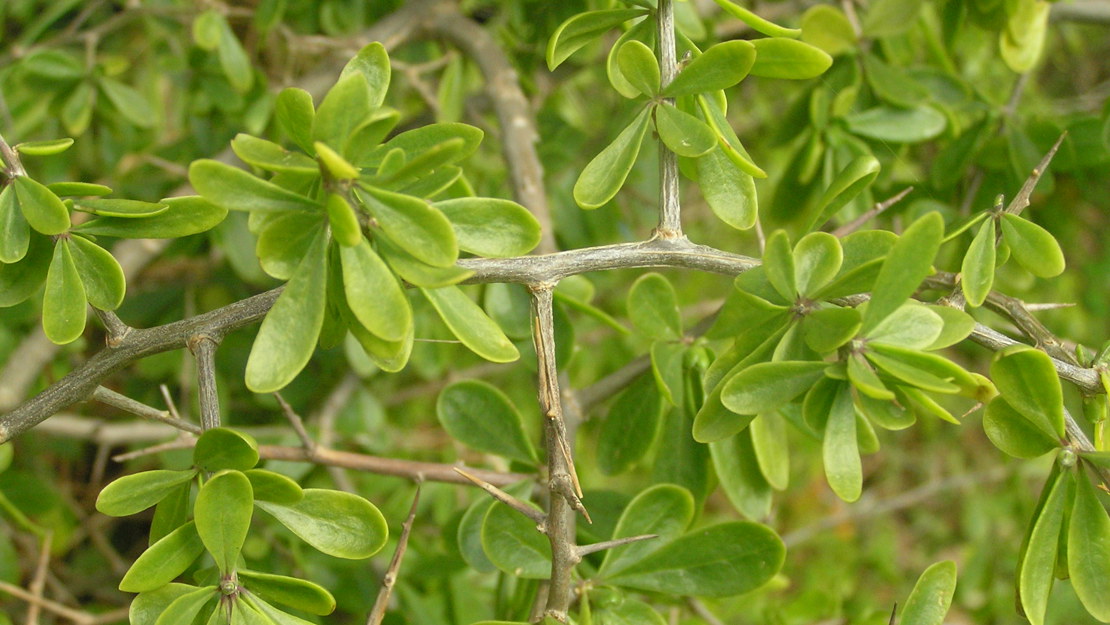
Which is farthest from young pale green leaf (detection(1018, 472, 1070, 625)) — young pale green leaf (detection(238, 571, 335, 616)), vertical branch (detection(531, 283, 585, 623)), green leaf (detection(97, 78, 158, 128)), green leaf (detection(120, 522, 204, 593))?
green leaf (detection(97, 78, 158, 128))

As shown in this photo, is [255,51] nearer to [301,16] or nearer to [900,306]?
[301,16]

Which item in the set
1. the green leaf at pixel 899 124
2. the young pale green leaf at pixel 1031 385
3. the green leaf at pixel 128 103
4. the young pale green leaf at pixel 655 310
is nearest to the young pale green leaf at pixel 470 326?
the young pale green leaf at pixel 655 310

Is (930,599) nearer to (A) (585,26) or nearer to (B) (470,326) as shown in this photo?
(B) (470,326)

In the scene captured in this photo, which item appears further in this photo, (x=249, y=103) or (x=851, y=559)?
(x=851, y=559)

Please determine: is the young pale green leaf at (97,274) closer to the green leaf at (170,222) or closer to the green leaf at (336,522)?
the green leaf at (170,222)

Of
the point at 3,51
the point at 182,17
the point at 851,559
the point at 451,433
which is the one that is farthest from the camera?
the point at 851,559

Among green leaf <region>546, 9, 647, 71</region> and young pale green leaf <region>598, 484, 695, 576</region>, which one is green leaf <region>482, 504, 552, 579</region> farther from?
green leaf <region>546, 9, 647, 71</region>

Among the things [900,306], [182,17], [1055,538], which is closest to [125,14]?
[182,17]
